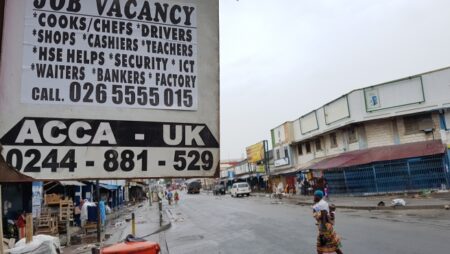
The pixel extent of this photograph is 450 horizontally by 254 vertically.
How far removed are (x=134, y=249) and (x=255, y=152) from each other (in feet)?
192

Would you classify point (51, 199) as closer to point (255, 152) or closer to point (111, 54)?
point (111, 54)

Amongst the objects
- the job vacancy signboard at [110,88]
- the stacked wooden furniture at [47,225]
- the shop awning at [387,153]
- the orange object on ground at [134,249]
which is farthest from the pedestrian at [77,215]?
the job vacancy signboard at [110,88]

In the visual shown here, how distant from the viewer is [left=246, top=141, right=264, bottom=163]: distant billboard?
59.0m

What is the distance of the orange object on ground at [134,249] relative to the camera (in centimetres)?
364

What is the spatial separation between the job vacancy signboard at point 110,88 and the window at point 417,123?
27.3 meters

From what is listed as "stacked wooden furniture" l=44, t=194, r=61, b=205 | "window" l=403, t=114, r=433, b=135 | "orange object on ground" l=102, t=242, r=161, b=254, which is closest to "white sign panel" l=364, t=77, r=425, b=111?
"window" l=403, t=114, r=433, b=135

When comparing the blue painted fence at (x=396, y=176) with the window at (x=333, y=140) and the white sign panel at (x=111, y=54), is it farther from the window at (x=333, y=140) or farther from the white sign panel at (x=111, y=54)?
the white sign panel at (x=111, y=54)

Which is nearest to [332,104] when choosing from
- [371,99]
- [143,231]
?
[371,99]

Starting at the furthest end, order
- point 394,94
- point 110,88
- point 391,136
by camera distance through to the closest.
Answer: point 391,136 → point 394,94 → point 110,88

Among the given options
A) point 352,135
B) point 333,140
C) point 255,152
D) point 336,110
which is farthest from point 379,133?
point 255,152

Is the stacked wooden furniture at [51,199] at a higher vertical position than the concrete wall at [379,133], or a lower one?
lower

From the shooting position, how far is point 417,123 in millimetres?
26875

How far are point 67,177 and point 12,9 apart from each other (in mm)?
1038

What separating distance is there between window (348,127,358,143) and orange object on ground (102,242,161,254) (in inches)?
1147
